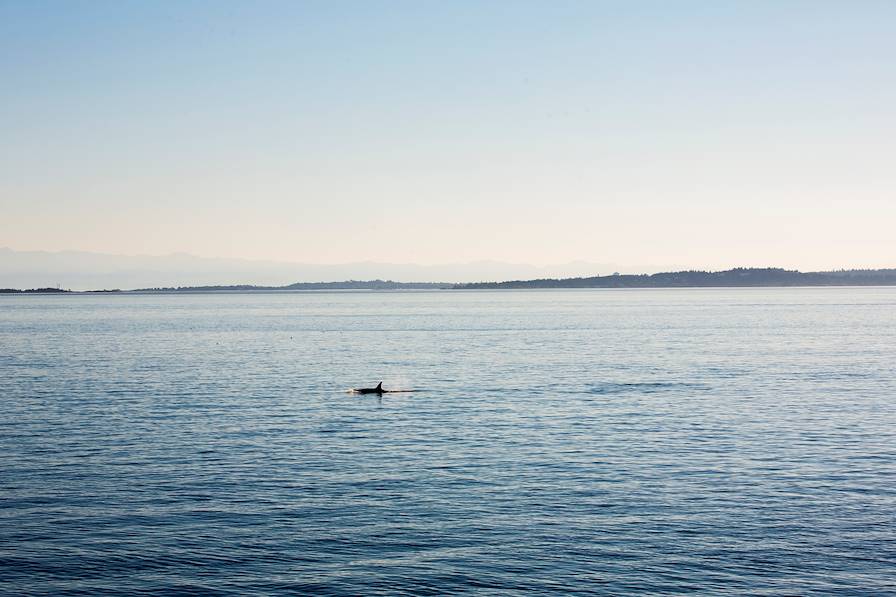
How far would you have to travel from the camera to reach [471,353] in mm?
115500

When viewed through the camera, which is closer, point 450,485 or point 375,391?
point 450,485

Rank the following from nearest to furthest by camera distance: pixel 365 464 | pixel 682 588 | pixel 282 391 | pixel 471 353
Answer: pixel 682 588, pixel 365 464, pixel 282 391, pixel 471 353

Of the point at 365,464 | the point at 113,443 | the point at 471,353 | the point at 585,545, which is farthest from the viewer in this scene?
the point at 471,353

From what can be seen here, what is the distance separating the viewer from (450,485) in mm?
37812

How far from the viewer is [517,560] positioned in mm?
28016

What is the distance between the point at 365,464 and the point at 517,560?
15746 mm

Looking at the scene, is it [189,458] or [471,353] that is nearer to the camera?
[189,458]

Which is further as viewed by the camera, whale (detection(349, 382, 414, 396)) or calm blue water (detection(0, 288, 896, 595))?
whale (detection(349, 382, 414, 396))

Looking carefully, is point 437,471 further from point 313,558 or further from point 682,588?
point 682,588

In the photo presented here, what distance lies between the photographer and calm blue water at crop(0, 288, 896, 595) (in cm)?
2694

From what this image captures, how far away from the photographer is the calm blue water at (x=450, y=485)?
2694 centimetres

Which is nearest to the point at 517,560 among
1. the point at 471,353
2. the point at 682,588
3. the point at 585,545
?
the point at 585,545

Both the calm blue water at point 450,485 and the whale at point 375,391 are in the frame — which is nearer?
the calm blue water at point 450,485

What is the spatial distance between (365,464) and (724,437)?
2102cm
